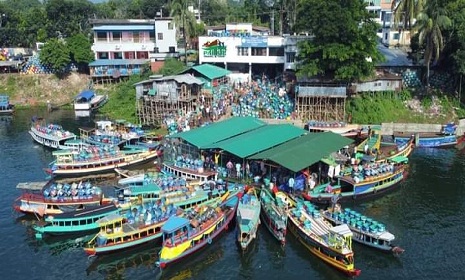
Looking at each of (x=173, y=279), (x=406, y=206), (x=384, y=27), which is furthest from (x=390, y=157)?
(x=384, y=27)

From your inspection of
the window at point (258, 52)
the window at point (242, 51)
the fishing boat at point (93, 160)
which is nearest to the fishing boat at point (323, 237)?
the fishing boat at point (93, 160)

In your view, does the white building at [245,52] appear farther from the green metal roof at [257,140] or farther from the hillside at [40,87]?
the hillside at [40,87]

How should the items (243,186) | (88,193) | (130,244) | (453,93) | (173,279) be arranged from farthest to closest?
(453,93) → (243,186) → (88,193) → (130,244) → (173,279)

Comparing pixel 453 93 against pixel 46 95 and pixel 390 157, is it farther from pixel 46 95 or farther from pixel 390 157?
pixel 46 95

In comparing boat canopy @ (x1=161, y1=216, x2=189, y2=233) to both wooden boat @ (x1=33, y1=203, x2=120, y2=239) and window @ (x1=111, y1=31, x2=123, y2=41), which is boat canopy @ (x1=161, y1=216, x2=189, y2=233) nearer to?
wooden boat @ (x1=33, y1=203, x2=120, y2=239)

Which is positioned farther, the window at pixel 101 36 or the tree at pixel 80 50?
the window at pixel 101 36

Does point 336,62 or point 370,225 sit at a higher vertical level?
point 336,62
